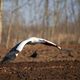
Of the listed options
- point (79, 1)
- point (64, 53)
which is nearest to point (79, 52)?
point (64, 53)

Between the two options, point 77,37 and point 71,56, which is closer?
point 71,56

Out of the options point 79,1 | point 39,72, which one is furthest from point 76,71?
point 79,1

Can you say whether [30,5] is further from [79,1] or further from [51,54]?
[51,54]

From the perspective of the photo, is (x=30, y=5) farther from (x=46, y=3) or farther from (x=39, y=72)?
(x=39, y=72)

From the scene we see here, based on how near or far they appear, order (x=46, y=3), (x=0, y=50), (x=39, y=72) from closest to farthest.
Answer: (x=39, y=72)
(x=0, y=50)
(x=46, y=3)

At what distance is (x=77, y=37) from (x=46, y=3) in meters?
4.95

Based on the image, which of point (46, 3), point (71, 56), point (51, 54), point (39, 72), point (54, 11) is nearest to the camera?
point (39, 72)

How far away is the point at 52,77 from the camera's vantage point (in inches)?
309

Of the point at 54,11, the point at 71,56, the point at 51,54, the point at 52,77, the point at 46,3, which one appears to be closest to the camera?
the point at 52,77

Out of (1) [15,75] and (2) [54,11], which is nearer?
(1) [15,75]

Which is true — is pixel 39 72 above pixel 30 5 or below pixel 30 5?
below

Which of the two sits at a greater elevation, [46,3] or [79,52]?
[46,3]

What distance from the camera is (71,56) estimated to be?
15.7 meters

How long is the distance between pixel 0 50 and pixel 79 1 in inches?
479
